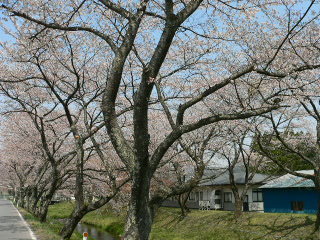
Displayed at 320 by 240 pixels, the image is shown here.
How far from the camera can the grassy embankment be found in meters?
19.5

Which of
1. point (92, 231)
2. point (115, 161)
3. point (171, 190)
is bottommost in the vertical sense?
point (92, 231)

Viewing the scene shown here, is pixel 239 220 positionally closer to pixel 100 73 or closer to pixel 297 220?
pixel 297 220

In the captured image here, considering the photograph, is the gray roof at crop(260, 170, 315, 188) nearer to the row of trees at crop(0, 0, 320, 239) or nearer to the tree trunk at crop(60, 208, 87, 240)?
the row of trees at crop(0, 0, 320, 239)

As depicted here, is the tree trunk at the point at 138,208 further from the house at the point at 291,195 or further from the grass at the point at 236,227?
the house at the point at 291,195

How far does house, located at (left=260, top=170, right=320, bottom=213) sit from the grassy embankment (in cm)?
403

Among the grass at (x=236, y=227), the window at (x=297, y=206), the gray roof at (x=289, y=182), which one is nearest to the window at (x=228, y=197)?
the grass at (x=236, y=227)

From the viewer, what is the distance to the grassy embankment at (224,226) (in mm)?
19542

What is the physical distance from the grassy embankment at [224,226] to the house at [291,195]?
403 centimetres

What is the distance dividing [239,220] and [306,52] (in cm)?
1425

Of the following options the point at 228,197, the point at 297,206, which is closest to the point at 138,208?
the point at 297,206

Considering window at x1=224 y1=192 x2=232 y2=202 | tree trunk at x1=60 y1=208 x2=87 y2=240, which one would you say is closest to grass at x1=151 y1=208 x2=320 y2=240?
window at x1=224 y1=192 x2=232 y2=202

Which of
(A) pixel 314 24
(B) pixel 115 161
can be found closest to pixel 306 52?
(A) pixel 314 24

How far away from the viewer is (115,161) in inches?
853

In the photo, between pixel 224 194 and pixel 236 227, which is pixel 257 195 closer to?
pixel 224 194
